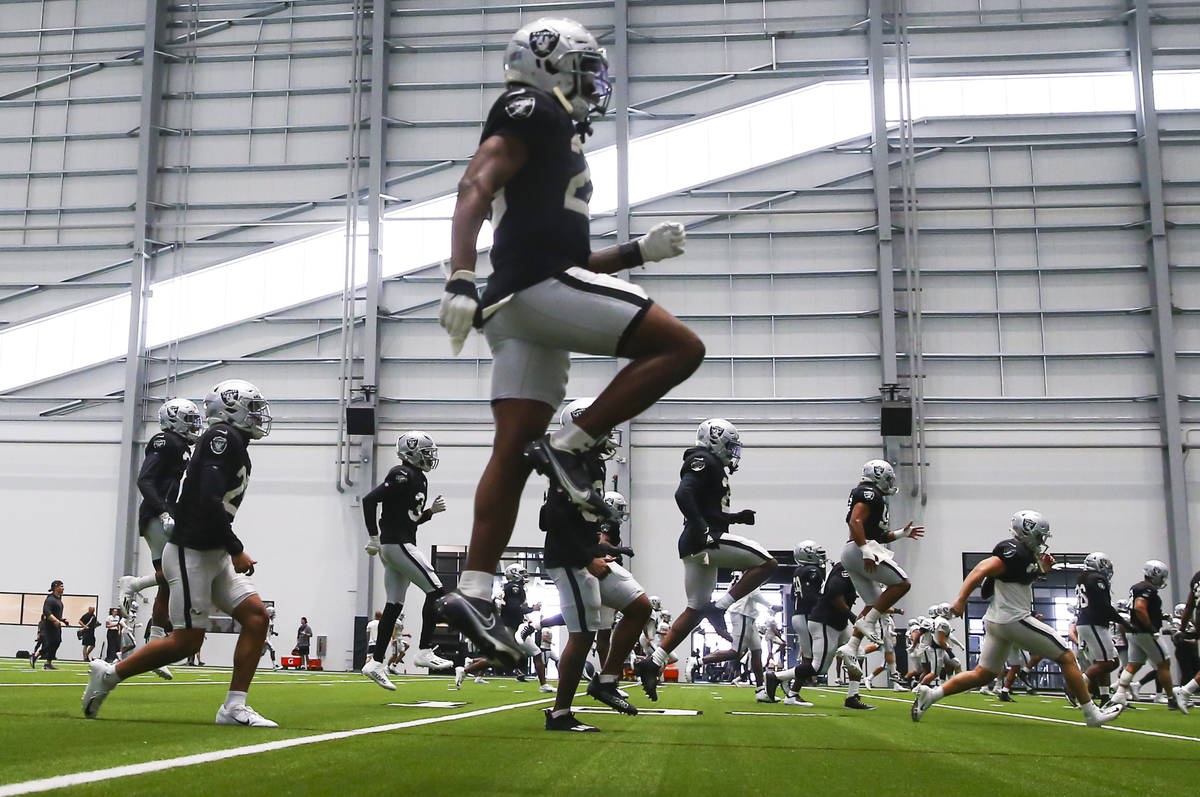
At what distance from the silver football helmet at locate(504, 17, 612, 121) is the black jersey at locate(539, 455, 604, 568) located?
3409 millimetres

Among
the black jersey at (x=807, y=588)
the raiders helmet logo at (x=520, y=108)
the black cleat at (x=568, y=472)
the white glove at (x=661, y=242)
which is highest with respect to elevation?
the raiders helmet logo at (x=520, y=108)

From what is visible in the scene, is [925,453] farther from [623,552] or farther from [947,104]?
[623,552]

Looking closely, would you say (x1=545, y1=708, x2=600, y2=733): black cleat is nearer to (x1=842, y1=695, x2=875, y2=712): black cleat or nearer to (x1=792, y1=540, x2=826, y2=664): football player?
(x1=842, y1=695, x2=875, y2=712): black cleat

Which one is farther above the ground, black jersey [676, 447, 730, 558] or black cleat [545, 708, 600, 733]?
black jersey [676, 447, 730, 558]

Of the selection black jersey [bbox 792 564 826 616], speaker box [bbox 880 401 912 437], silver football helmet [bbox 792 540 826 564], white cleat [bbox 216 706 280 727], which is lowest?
white cleat [bbox 216 706 280 727]

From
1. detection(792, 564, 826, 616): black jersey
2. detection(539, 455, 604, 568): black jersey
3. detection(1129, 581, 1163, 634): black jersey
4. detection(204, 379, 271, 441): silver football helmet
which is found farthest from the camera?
detection(1129, 581, 1163, 634): black jersey

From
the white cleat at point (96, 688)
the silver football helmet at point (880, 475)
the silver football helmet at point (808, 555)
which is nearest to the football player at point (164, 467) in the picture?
the white cleat at point (96, 688)

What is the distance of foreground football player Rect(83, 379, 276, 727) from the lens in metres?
6.17

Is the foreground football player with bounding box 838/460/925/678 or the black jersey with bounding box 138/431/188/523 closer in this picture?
the black jersey with bounding box 138/431/188/523

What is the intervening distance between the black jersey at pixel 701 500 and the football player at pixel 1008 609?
1.95 m

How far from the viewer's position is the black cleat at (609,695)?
7.28m

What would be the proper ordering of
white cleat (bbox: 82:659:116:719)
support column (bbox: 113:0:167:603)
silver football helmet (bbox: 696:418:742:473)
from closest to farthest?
white cleat (bbox: 82:659:116:719)
silver football helmet (bbox: 696:418:742:473)
support column (bbox: 113:0:167:603)

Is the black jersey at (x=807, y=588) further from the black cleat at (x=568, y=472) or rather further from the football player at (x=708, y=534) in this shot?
the black cleat at (x=568, y=472)

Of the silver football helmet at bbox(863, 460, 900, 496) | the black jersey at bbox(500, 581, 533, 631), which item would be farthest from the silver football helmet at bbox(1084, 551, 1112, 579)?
the black jersey at bbox(500, 581, 533, 631)
